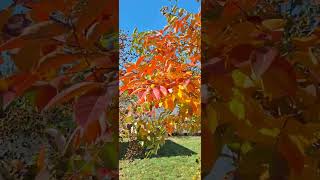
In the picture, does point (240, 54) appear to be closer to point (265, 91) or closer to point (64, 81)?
point (265, 91)

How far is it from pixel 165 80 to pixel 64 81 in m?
0.46

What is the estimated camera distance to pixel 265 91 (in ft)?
4.61

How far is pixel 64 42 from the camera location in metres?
1.41

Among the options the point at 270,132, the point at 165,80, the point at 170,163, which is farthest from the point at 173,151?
the point at 270,132

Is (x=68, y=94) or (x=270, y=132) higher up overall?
(x=68, y=94)

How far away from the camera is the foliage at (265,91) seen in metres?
1.40

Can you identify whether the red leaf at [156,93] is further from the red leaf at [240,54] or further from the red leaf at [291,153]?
the red leaf at [291,153]

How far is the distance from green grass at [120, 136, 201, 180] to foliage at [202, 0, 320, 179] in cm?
242

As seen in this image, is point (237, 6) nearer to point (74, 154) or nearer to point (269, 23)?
point (269, 23)

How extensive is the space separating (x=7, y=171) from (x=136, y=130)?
3.03ft

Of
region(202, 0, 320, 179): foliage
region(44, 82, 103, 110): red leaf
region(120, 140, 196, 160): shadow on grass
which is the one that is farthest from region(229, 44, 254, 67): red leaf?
region(120, 140, 196, 160): shadow on grass

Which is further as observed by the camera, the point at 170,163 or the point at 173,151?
the point at 173,151

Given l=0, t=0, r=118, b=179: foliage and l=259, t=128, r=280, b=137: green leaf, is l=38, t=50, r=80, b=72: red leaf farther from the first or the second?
l=259, t=128, r=280, b=137: green leaf

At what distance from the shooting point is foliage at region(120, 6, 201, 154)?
1719mm
